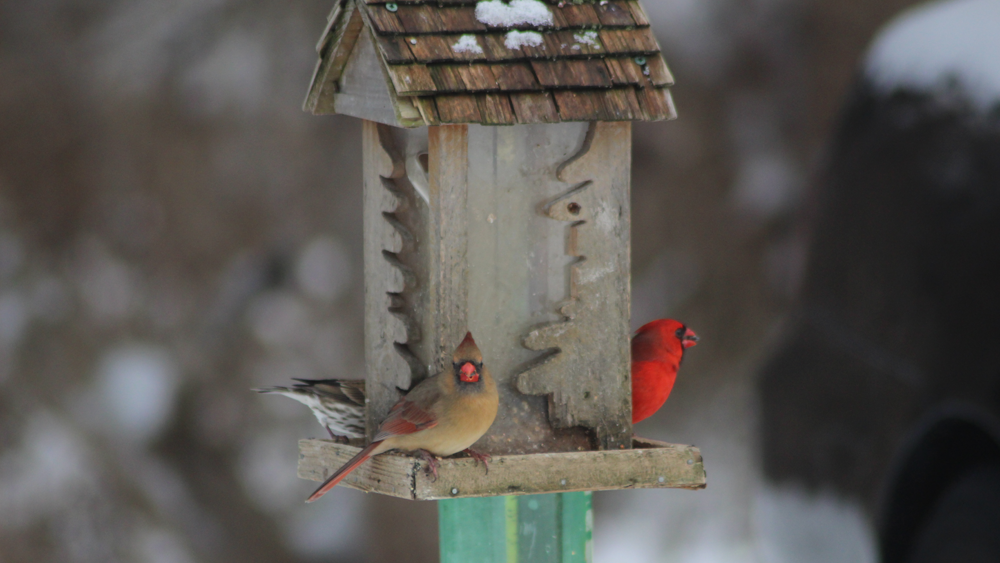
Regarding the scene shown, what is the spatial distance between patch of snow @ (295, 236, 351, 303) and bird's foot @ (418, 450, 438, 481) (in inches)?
139

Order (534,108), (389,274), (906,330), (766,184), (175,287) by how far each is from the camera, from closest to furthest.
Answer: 1. (534,108)
2. (389,274)
3. (906,330)
4. (175,287)
5. (766,184)

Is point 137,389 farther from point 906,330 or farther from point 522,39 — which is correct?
point 522,39

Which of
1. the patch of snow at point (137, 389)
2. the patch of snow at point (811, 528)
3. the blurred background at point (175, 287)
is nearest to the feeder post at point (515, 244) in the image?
the patch of snow at point (811, 528)

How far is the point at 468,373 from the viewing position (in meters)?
2.58

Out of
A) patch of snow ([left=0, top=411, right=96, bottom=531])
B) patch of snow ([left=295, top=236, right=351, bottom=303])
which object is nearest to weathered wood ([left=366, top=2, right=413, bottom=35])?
patch of snow ([left=295, top=236, right=351, bottom=303])

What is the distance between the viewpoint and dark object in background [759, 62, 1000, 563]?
3.69 metres

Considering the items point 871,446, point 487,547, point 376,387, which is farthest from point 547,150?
point 871,446

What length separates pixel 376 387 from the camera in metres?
3.01

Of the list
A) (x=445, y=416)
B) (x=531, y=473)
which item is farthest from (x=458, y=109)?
(x=531, y=473)

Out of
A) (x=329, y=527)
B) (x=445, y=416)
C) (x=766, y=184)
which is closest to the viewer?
(x=445, y=416)

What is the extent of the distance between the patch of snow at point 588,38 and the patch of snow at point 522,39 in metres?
0.09

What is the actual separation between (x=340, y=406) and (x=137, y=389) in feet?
9.90

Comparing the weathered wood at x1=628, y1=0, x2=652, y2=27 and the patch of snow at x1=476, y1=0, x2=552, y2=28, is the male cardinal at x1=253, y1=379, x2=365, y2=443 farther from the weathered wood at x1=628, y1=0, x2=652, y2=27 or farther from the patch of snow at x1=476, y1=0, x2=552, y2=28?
the weathered wood at x1=628, y1=0, x2=652, y2=27

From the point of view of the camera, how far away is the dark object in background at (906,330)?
12.1 feet
